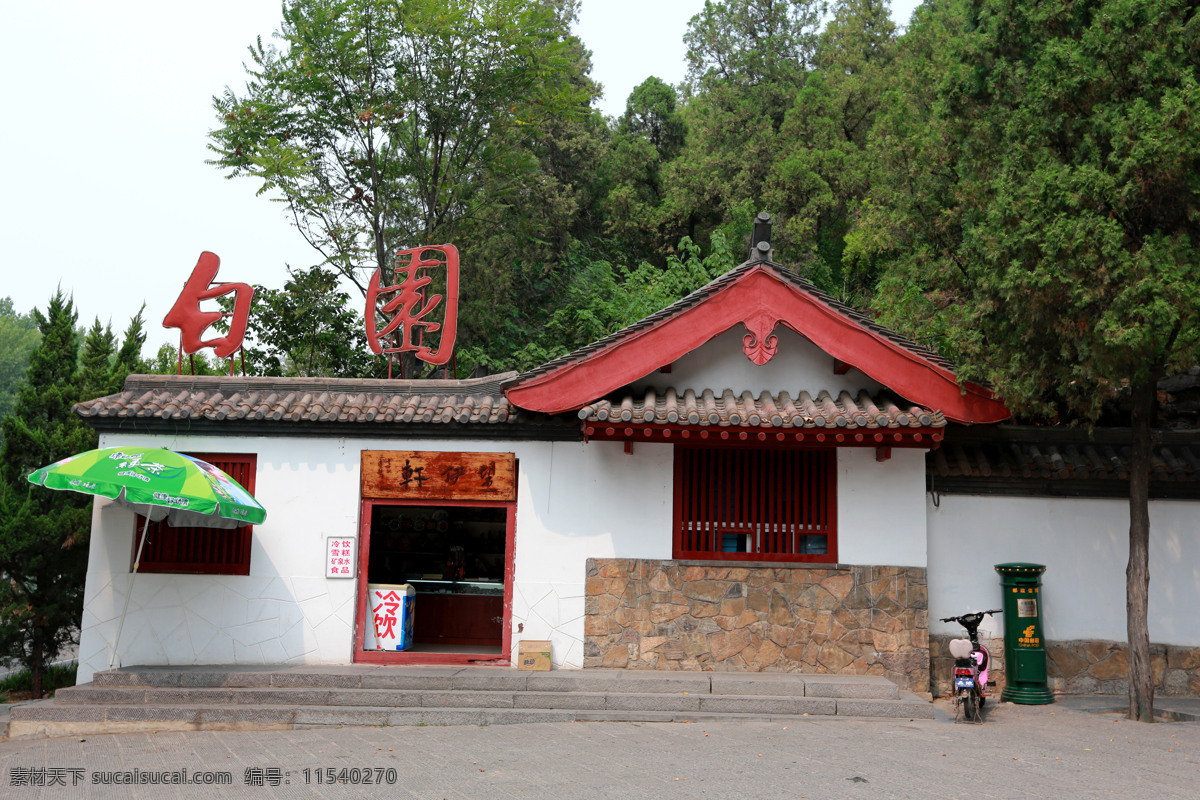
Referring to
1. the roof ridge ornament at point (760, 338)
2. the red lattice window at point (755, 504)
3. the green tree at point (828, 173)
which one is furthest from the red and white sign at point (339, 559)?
the green tree at point (828, 173)

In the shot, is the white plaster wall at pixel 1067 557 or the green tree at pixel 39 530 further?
the green tree at pixel 39 530

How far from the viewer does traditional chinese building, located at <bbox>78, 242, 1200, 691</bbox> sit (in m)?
10.2

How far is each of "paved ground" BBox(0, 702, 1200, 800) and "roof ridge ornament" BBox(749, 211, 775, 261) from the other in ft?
16.8

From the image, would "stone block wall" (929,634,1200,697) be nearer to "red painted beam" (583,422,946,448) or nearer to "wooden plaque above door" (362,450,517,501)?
"red painted beam" (583,422,946,448)

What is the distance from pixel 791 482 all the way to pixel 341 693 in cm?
544

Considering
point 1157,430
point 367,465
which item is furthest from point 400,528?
point 1157,430

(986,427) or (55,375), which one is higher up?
(55,375)

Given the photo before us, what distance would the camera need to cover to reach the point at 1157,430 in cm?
1079

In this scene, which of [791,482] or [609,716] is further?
[791,482]

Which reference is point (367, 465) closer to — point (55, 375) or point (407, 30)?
point (55, 375)

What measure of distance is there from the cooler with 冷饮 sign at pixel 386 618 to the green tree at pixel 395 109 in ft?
44.4

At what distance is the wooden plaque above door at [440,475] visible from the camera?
10.6 metres

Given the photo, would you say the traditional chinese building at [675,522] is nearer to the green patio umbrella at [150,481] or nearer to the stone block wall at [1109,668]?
the stone block wall at [1109,668]

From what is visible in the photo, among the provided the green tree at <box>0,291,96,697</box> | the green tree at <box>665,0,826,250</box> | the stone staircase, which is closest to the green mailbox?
the stone staircase
